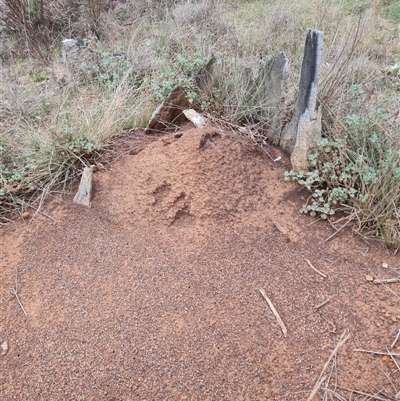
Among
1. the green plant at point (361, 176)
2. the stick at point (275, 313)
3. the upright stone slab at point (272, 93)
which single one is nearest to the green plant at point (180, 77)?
the upright stone slab at point (272, 93)

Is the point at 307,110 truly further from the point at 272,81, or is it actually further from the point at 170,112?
the point at 170,112

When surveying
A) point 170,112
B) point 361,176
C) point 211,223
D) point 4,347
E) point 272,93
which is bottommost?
point 4,347

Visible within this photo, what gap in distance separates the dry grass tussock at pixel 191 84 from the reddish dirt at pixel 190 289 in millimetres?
220

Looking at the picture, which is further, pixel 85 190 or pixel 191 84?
pixel 191 84

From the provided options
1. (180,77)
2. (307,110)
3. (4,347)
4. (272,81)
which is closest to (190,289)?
(4,347)

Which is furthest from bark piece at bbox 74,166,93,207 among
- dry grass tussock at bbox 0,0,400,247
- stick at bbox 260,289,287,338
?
stick at bbox 260,289,287,338

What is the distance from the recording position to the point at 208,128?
2283 mm

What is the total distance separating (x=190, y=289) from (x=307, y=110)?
1162mm

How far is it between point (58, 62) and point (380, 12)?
12.6 feet

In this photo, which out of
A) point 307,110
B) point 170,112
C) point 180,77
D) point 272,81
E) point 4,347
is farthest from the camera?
point 180,77

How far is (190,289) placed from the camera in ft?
5.29

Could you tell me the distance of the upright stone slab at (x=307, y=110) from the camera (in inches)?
76.4

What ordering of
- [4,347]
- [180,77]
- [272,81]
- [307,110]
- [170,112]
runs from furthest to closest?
[180,77]
[170,112]
[272,81]
[307,110]
[4,347]

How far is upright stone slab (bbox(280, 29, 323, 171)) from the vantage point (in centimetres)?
194
